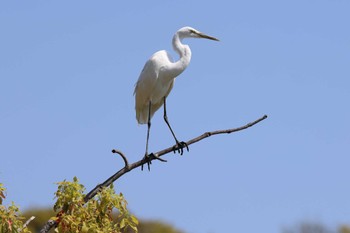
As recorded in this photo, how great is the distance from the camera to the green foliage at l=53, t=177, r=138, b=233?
17.7 ft

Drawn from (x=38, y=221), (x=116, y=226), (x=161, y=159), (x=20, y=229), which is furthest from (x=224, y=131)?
(x=38, y=221)

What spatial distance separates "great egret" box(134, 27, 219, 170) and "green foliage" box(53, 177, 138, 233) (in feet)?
8.82

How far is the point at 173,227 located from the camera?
30328 millimetres

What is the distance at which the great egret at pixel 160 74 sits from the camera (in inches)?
329

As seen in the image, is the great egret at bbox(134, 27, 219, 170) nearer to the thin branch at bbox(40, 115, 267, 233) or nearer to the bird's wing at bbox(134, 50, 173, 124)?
the bird's wing at bbox(134, 50, 173, 124)

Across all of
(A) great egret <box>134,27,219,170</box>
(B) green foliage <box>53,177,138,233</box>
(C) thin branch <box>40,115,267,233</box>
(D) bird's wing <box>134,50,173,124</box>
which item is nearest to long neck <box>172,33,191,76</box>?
(A) great egret <box>134,27,219,170</box>

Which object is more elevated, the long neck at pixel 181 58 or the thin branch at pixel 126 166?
the long neck at pixel 181 58

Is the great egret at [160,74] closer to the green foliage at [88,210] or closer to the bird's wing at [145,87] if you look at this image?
the bird's wing at [145,87]

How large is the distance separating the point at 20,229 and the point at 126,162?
1.08 m

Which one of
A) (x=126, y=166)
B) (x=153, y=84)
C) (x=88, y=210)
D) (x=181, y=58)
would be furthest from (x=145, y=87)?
(x=88, y=210)

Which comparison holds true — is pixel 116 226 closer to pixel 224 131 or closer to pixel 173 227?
pixel 224 131

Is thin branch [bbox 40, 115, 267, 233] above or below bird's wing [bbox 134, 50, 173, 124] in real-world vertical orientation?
below

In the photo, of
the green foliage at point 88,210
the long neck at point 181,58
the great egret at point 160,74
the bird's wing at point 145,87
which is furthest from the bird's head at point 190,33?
the green foliage at point 88,210

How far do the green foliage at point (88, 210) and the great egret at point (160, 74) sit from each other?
8.82 feet
